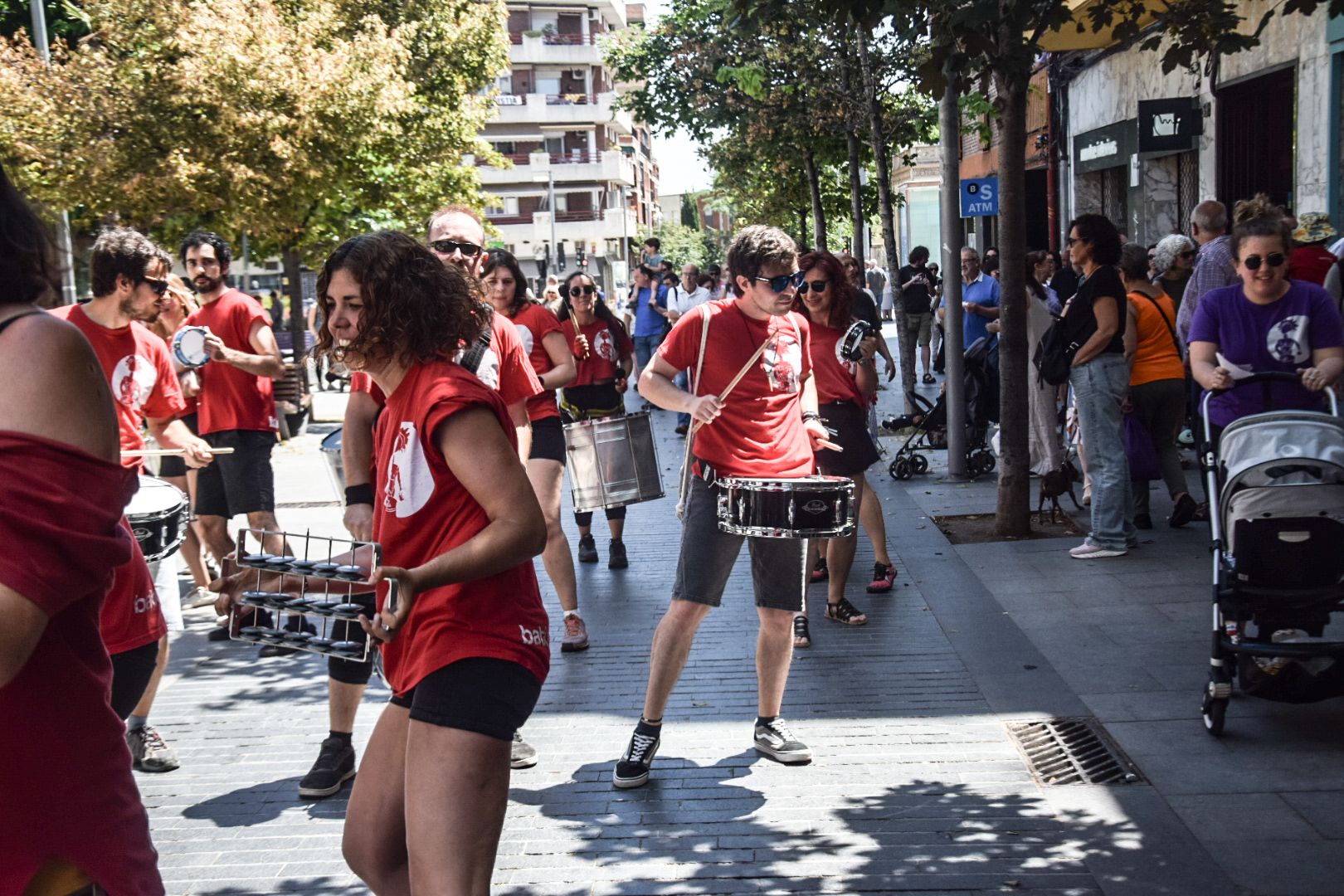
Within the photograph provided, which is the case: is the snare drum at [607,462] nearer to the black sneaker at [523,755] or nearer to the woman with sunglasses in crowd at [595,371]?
the woman with sunglasses in crowd at [595,371]

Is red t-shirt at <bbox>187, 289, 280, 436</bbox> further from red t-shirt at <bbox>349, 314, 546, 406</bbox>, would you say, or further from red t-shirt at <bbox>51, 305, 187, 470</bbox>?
red t-shirt at <bbox>349, 314, 546, 406</bbox>

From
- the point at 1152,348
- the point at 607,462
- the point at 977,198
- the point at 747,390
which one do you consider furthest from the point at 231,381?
the point at 977,198

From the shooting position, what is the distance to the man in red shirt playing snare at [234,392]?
7.54 meters

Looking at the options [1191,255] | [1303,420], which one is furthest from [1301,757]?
[1191,255]

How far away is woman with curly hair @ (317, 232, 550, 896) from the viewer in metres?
2.89

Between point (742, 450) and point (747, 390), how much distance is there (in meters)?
0.24

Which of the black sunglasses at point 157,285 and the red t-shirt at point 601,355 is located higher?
the black sunglasses at point 157,285

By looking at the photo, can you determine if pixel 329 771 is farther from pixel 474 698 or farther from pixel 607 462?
pixel 607 462

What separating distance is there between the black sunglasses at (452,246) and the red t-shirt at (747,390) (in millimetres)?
814

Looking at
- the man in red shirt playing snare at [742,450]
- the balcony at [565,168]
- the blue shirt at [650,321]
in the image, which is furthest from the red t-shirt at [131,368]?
the balcony at [565,168]

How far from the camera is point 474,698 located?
2949 mm

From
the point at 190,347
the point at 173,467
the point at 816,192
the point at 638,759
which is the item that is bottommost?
the point at 638,759

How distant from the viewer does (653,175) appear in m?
132

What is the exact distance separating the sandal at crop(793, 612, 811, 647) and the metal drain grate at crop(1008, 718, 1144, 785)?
5.16 ft
